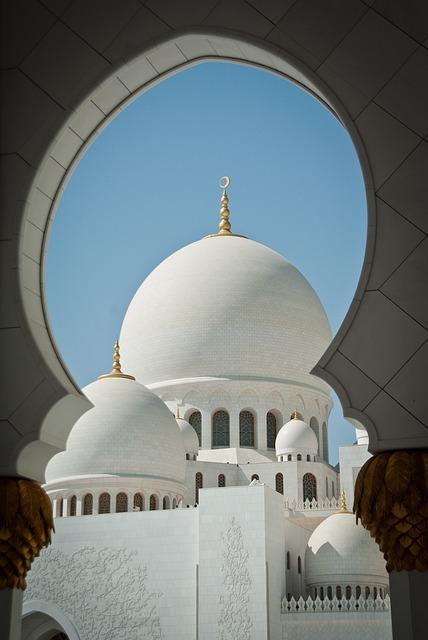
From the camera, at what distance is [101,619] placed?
2288cm

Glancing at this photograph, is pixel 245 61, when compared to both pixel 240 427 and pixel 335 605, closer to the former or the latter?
pixel 335 605

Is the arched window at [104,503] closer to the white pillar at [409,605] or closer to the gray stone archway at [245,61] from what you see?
the gray stone archway at [245,61]

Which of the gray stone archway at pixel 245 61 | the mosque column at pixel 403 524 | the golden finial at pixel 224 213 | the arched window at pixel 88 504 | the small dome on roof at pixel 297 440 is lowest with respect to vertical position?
the mosque column at pixel 403 524

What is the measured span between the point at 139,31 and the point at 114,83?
0.38m

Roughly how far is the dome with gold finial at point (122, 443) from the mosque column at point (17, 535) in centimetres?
2048

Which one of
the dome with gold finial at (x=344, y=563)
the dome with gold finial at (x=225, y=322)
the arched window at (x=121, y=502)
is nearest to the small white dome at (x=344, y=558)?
the dome with gold finial at (x=344, y=563)

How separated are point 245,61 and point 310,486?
25.4 m

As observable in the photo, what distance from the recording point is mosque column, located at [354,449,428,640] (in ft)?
17.1

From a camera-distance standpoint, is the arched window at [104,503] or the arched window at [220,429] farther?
the arched window at [220,429]

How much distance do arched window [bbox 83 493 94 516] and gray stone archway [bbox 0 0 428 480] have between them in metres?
20.9

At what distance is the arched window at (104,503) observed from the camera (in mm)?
26375

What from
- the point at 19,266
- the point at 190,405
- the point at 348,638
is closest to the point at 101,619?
the point at 348,638

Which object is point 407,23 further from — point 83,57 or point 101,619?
point 101,619

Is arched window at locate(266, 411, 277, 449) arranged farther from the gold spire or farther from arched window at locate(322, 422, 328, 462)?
the gold spire
